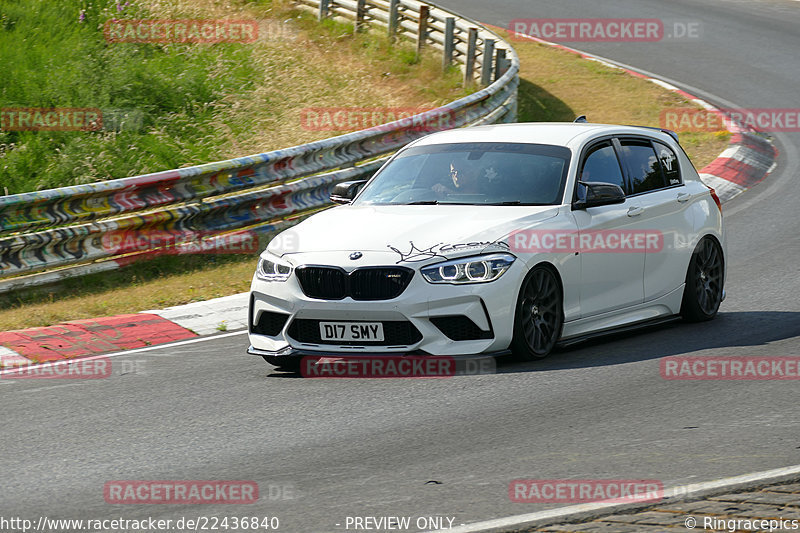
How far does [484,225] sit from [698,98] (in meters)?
15.4

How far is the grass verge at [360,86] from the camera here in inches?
790

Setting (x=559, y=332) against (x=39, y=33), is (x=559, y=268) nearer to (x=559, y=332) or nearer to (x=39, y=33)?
(x=559, y=332)

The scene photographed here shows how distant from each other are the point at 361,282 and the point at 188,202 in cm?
555

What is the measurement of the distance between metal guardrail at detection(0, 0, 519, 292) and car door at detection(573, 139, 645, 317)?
5.10m

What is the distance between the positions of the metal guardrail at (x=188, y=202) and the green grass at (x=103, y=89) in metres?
3.08

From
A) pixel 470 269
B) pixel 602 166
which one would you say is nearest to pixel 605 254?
pixel 602 166

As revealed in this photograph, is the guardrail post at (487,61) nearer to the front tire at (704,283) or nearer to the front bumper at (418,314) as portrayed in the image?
the front tire at (704,283)

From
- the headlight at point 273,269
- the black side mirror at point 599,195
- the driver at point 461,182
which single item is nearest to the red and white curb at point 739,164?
the black side mirror at point 599,195

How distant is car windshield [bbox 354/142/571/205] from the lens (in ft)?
29.7

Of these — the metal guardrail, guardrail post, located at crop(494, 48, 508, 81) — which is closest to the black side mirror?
the metal guardrail

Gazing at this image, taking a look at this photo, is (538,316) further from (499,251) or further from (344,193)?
(344,193)

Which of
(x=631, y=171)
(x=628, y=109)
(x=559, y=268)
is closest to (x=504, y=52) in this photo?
(x=628, y=109)

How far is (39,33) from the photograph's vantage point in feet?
72.0

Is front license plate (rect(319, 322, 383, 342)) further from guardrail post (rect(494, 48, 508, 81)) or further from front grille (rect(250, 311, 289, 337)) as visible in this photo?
guardrail post (rect(494, 48, 508, 81))
